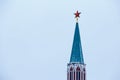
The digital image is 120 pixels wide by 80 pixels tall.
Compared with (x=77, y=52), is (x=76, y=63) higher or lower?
lower

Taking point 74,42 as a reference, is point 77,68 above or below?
below

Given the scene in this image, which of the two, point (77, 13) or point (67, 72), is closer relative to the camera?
point (77, 13)

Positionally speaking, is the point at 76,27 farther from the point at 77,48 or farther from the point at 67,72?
the point at 67,72

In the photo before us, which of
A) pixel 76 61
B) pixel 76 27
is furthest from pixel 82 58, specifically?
pixel 76 27

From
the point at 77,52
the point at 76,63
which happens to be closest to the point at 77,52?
the point at 77,52

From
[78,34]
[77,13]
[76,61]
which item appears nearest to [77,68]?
[76,61]

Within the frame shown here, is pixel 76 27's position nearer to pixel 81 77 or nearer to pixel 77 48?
pixel 77 48

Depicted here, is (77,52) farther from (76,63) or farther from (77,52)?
(76,63)

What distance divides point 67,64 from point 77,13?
24.2 ft

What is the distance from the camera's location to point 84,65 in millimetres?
43375

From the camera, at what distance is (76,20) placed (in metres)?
43.3

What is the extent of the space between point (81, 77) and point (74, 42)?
479 centimetres

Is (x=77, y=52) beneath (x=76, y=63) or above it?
above

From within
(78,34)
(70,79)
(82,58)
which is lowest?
(70,79)
